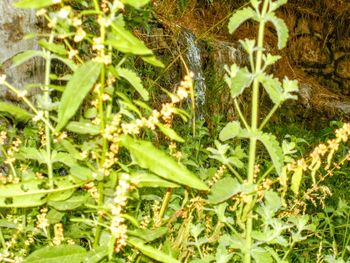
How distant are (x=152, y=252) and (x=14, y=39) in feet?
3.76

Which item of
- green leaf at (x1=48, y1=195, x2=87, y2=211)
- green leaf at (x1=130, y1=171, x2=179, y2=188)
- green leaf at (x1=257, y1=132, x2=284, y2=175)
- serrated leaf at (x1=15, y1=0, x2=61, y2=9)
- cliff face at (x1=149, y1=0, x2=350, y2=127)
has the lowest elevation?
cliff face at (x1=149, y1=0, x2=350, y2=127)

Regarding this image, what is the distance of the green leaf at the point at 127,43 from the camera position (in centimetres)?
97

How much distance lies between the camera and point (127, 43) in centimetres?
100

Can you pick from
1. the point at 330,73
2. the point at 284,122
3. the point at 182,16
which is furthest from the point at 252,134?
the point at 330,73

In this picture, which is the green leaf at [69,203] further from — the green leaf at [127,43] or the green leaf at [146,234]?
the green leaf at [127,43]

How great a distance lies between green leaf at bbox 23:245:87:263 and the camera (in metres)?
1.17

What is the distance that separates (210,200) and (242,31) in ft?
19.2

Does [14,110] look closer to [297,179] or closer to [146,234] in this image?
[146,234]

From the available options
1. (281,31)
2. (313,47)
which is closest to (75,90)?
(281,31)

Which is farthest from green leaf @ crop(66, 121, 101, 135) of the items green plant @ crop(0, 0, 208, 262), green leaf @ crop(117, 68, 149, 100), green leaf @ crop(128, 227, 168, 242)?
green leaf @ crop(128, 227, 168, 242)

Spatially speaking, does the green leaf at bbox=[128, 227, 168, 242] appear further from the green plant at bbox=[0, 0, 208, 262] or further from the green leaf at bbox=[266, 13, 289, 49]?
the green leaf at bbox=[266, 13, 289, 49]

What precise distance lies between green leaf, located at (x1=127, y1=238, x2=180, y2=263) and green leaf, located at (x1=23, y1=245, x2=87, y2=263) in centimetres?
11

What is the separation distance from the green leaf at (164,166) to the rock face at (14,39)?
104 cm

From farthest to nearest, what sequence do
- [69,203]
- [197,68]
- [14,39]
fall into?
[197,68] → [14,39] → [69,203]
